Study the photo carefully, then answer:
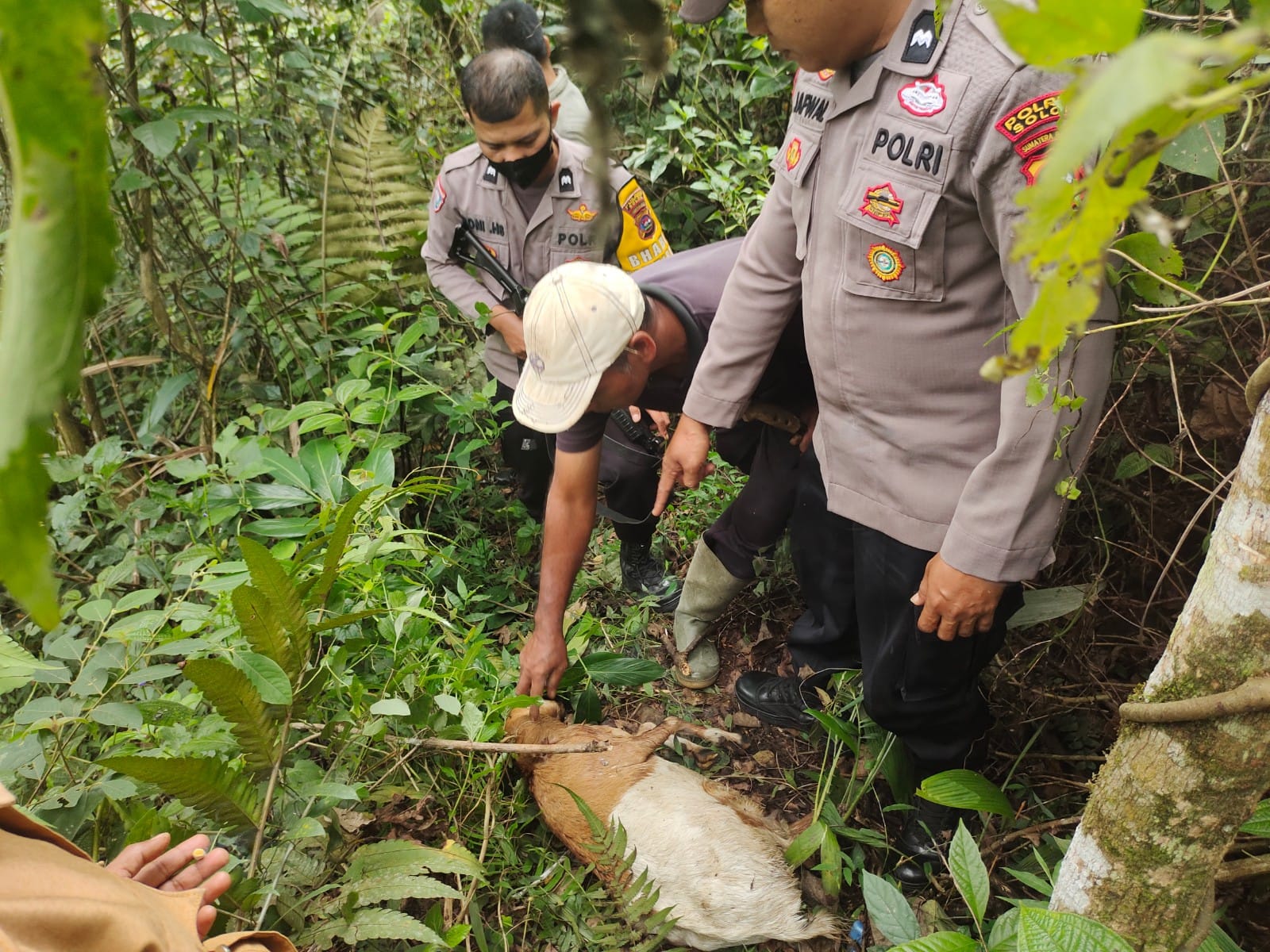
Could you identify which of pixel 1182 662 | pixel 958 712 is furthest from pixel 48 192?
pixel 958 712

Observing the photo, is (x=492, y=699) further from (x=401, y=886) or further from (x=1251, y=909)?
(x=1251, y=909)

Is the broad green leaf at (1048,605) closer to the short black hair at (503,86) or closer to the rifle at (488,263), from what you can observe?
the rifle at (488,263)

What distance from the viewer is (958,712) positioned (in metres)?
1.86

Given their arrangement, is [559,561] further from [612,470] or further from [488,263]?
[488,263]

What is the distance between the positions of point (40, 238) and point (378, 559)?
6.76ft

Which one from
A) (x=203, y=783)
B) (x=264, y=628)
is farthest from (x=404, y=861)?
(x=264, y=628)

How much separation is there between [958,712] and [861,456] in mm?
627

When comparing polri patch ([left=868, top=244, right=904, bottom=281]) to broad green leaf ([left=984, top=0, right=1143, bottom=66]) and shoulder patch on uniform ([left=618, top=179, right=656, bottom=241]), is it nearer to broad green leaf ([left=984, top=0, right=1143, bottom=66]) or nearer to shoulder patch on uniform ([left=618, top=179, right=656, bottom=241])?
broad green leaf ([left=984, top=0, right=1143, bottom=66])

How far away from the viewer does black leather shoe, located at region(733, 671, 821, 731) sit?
2449mm

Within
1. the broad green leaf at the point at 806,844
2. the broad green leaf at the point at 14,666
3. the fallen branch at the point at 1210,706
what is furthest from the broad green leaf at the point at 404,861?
the fallen branch at the point at 1210,706

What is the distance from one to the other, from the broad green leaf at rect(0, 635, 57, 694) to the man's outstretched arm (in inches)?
43.7

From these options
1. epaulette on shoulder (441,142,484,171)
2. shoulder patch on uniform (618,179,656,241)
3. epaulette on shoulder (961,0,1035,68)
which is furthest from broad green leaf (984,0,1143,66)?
epaulette on shoulder (441,142,484,171)

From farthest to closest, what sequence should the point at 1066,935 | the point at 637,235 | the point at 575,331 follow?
the point at 637,235 → the point at 575,331 → the point at 1066,935

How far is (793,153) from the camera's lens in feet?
5.75
